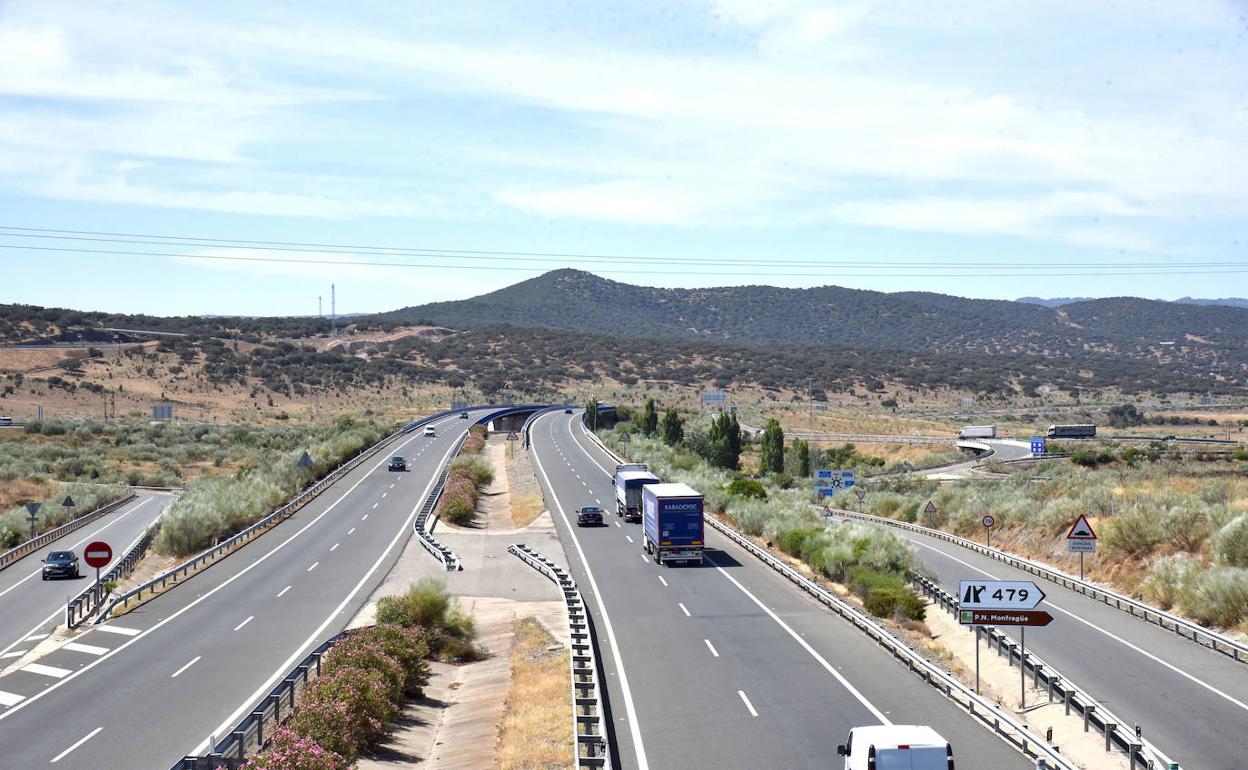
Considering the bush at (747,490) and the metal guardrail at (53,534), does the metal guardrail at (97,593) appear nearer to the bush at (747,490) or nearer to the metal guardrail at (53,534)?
the metal guardrail at (53,534)

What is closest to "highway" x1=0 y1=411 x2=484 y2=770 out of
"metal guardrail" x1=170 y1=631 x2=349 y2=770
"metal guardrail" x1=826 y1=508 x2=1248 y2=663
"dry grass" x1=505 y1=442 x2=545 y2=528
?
"metal guardrail" x1=170 y1=631 x2=349 y2=770

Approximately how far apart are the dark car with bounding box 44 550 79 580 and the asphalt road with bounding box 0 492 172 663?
227 millimetres

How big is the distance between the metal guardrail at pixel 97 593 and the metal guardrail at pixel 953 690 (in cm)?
2030

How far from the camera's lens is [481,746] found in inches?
776

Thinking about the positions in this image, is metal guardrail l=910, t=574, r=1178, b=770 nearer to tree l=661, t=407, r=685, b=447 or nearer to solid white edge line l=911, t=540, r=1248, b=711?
solid white edge line l=911, t=540, r=1248, b=711

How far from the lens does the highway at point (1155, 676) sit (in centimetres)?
1895

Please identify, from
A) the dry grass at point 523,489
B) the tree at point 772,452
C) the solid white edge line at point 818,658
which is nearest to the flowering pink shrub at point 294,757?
the solid white edge line at point 818,658

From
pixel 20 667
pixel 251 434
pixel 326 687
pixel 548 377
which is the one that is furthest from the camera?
pixel 548 377

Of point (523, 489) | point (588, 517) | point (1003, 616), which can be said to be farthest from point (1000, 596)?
point (523, 489)

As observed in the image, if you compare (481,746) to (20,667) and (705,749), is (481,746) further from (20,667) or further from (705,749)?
(20,667)

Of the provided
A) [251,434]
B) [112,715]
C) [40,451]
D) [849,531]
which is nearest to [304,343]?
[251,434]

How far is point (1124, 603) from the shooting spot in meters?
32.9

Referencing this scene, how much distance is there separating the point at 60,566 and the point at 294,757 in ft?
109

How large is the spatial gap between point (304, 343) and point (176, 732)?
182872mm
